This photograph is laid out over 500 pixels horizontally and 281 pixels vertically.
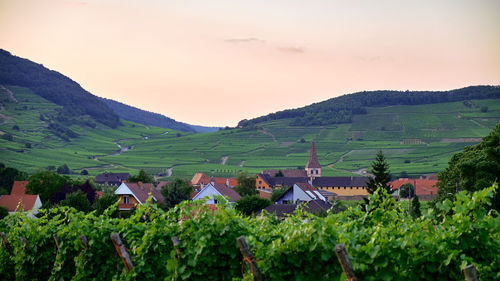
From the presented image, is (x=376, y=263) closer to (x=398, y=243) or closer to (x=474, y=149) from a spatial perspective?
(x=398, y=243)

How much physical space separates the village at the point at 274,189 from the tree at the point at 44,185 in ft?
4.93

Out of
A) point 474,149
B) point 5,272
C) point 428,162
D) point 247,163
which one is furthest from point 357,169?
point 5,272

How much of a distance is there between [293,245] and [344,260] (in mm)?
960

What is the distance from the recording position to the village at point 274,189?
4925cm

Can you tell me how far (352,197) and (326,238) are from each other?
4208 inches

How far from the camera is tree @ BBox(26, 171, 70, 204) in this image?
58.2 meters

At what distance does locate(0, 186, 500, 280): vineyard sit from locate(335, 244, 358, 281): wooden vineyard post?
15 cm

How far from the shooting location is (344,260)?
6.73 metres

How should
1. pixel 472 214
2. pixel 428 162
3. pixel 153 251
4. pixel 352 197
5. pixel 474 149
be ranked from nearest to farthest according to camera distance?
pixel 472 214, pixel 153 251, pixel 474 149, pixel 352 197, pixel 428 162

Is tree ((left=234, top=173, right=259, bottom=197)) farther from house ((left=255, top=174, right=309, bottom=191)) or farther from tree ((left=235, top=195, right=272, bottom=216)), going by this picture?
house ((left=255, top=174, right=309, bottom=191))

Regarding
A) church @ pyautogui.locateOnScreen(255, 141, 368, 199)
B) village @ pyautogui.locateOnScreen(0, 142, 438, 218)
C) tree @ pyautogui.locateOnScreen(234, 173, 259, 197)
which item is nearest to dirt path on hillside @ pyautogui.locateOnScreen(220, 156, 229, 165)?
village @ pyautogui.locateOnScreen(0, 142, 438, 218)

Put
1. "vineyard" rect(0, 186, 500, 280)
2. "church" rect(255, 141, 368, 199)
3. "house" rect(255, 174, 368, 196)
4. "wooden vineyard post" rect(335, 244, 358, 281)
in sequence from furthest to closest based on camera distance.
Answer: "house" rect(255, 174, 368, 196)
"church" rect(255, 141, 368, 199)
"vineyard" rect(0, 186, 500, 280)
"wooden vineyard post" rect(335, 244, 358, 281)

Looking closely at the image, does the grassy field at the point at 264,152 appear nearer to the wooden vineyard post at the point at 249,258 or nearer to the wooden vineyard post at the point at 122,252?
the wooden vineyard post at the point at 122,252

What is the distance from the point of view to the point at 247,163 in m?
162
